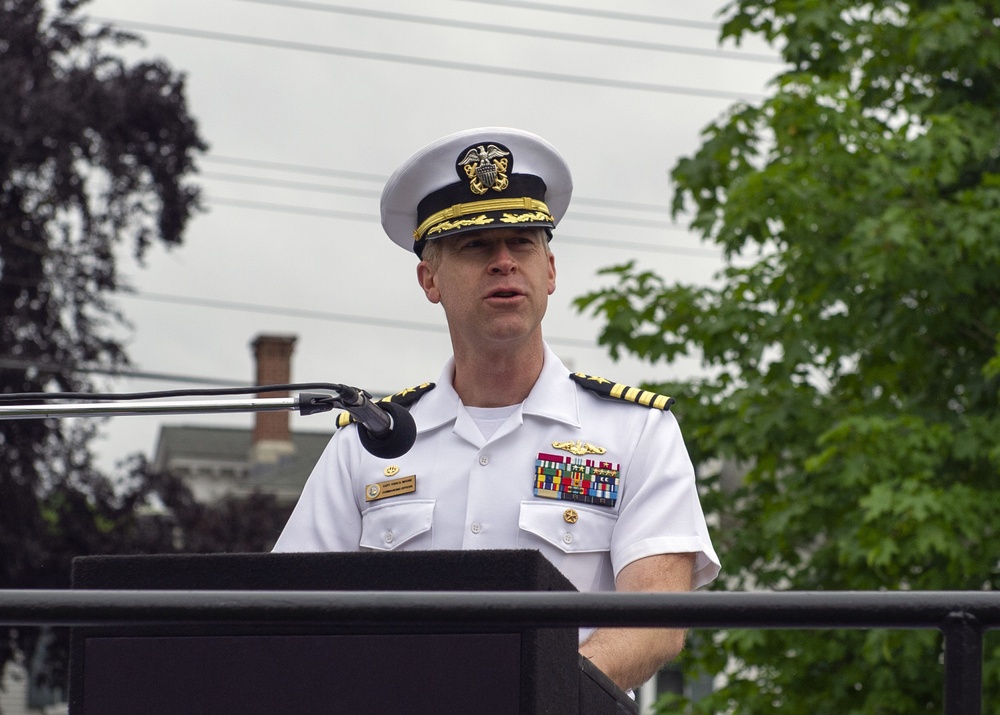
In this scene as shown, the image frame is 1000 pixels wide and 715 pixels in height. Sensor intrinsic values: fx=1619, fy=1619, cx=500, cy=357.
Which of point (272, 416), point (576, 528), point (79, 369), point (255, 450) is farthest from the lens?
point (255, 450)

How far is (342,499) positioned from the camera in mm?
3330

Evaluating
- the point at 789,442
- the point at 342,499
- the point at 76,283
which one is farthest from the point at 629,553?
the point at 76,283

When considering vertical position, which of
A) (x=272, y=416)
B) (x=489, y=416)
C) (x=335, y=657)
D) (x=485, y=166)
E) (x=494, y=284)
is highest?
(x=272, y=416)

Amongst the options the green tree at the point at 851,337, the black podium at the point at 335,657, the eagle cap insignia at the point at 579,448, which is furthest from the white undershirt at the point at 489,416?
the green tree at the point at 851,337

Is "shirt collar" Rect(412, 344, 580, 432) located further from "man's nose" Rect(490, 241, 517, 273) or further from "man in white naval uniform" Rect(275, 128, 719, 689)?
"man's nose" Rect(490, 241, 517, 273)

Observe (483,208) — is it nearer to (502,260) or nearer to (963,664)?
(502,260)

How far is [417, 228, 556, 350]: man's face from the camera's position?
316cm

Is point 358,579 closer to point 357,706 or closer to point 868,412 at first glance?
point 357,706

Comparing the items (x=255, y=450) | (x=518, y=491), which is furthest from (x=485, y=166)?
(x=255, y=450)

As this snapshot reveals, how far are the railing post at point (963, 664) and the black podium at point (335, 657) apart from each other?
47cm

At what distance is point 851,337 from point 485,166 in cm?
712

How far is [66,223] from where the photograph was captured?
2184 cm

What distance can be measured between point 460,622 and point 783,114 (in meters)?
8.73

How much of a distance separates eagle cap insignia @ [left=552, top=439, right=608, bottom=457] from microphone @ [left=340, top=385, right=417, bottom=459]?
0.82 metres
